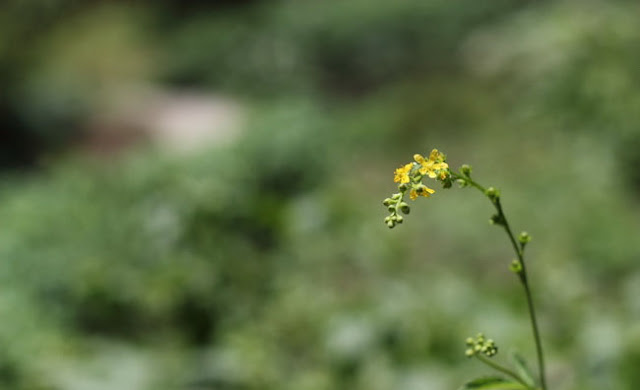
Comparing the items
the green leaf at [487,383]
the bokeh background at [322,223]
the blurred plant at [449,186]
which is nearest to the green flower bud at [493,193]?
the blurred plant at [449,186]

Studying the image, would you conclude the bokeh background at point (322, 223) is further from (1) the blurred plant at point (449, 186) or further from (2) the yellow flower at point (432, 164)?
(2) the yellow flower at point (432, 164)

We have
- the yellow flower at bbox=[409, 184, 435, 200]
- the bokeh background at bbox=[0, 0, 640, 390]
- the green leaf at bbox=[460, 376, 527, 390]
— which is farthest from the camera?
the bokeh background at bbox=[0, 0, 640, 390]

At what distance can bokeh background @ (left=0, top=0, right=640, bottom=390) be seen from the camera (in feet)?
7.78

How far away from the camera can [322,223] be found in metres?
2.97

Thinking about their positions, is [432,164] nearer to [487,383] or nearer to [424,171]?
[424,171]

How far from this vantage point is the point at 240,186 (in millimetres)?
3887

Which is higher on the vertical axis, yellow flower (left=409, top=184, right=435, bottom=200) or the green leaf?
yellow flower (left=409, top=184, right=435, bottom=200)

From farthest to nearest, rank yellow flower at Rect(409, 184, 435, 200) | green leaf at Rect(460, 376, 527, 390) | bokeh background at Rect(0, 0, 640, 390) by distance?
bokeh background at Rect(0, 0, 640, 390)
green leaf at Rect(460, 376, 527, 390)
yellow flower at Rect(409, 184, 435, 200)

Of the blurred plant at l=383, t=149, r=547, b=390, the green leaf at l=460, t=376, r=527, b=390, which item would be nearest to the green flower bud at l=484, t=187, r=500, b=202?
the blurred plant at l=383, t=149, r=547, b=390

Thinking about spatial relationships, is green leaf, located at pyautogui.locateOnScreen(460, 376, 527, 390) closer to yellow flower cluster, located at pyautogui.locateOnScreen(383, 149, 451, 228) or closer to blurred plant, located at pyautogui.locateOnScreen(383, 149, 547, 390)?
blurred plant, located at pyautogui.locateOnScreen(383, 149, 547, 390)

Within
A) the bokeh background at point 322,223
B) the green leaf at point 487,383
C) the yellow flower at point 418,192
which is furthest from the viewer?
the bokeh background at point 322,223

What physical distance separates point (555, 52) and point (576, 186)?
3.05ft

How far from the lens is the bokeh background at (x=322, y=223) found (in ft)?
7.78

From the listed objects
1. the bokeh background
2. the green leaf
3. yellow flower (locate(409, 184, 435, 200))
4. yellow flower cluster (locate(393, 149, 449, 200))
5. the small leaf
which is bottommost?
the green leaf
